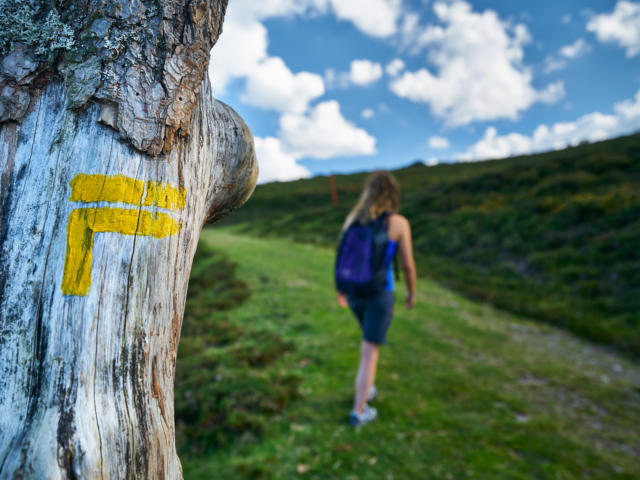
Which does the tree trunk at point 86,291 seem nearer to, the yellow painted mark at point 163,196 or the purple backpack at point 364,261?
the yellow painted mark at point 163,196

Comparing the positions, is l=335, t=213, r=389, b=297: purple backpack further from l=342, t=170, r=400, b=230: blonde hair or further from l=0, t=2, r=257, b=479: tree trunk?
l=0, t=2, r=257, b=479: tree trunk

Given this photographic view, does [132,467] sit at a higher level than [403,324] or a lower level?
higher

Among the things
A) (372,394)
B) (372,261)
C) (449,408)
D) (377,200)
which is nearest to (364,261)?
(372,261)

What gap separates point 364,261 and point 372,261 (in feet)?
0.27

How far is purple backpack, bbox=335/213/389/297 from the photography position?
13.4 ft

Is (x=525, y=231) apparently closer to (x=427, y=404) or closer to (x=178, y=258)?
(x=427, y=404)

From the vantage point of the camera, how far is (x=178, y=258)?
4.33ft

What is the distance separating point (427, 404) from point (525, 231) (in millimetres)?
13090

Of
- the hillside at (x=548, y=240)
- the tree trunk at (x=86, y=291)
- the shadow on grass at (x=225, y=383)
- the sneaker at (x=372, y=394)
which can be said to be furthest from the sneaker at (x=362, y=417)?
the hillside at (x=548, y=240)

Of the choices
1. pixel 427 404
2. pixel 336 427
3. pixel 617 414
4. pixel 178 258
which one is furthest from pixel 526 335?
pixel 178 258

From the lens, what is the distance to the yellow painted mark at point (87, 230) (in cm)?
112

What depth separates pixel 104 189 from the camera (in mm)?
1165

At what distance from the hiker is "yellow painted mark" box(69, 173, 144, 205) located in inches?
121

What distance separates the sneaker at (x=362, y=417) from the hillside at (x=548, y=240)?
576 cm
